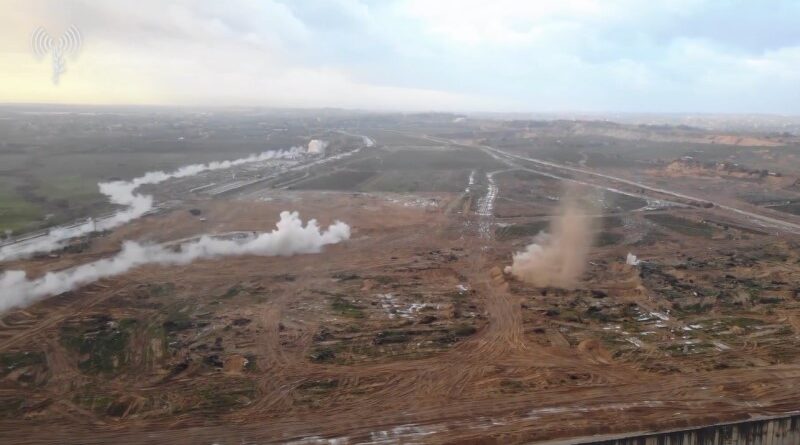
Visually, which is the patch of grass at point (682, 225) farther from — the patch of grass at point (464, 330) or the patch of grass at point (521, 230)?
the patch of grass at point (464, 330)

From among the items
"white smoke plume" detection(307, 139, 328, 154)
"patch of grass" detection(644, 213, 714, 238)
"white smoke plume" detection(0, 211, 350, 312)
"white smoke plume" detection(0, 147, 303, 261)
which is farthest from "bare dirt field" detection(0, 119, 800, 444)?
"white smoke plume" detection(307, 139, 328, 154)

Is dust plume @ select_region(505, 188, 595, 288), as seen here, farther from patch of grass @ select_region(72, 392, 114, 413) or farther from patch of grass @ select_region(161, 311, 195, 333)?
patch of grass @ select_region(72, 392, 114, 413)

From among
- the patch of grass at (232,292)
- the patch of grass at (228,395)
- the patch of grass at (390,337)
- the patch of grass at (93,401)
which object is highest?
the patch of grass at (232,292)

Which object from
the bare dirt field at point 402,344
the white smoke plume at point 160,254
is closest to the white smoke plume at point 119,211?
the bare dirt field at point 402,344

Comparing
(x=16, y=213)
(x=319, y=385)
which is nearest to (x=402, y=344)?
(x=319, y=385)

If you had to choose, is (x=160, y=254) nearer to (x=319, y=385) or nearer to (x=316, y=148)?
(x=319, y=385)

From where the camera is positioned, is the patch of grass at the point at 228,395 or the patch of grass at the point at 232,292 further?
the patch of grass at the point at 232,292

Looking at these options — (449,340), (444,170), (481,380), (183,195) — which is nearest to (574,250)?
(449,340)
